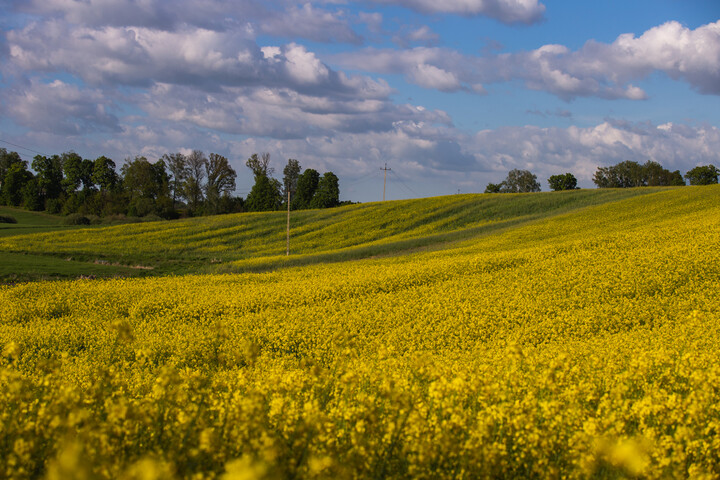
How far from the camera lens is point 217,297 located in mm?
19781

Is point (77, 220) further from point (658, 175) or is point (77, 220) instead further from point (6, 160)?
point (658, 175)

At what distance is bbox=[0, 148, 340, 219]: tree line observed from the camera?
94500mm

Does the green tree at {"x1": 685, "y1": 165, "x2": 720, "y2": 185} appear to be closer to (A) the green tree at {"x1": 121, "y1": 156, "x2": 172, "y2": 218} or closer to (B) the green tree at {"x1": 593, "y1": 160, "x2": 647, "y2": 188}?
(B) the green tree at {"x1": 593, "y1": 160, "x2": 647, "y2": 188}

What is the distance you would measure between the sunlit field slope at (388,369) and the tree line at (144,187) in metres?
73.1

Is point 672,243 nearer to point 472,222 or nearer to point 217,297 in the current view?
point 217,297

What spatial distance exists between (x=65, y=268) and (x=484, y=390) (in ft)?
101

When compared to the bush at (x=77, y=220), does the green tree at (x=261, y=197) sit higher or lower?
higher

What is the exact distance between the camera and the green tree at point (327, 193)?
101812mm

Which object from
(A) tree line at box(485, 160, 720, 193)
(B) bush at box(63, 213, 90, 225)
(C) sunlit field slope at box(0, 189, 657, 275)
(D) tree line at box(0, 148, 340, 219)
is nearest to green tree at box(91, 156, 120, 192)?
(D) tree line at box(0, 148, 340, 219)

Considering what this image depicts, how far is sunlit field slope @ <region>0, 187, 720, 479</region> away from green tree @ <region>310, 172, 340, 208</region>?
71.4m

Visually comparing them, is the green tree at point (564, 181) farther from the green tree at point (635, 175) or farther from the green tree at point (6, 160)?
the green tree at point (6, 160)

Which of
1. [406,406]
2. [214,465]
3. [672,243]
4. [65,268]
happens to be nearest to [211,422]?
[214,465]

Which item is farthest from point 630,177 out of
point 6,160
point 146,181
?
point 6,160

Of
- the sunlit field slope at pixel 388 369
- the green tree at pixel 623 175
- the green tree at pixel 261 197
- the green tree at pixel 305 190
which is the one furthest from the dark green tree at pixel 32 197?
the green tree at pixel 623 175
